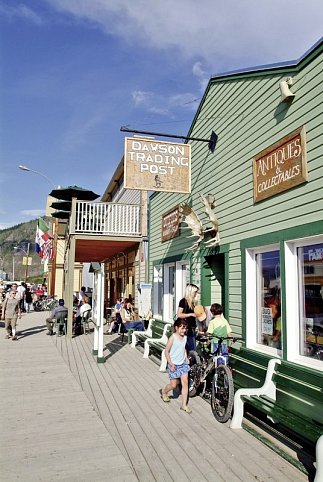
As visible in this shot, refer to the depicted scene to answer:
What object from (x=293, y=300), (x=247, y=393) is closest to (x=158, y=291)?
(x=293, y=300)

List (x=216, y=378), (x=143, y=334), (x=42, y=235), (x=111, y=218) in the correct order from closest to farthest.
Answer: (x=216, y=378) → (x=143, y=334) → (x=111, y=218) → (x=42, y=235)

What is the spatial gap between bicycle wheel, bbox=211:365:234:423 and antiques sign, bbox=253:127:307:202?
7.83ft

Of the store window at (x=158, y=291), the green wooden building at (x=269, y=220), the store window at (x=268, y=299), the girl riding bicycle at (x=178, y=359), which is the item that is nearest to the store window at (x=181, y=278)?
the green wooden building at (x=269, y=220)

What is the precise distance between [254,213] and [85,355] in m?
5.81

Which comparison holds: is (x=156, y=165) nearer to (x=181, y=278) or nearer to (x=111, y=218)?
(x=181, y=278)

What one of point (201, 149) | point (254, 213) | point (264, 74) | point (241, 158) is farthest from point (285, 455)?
point (201, 149)

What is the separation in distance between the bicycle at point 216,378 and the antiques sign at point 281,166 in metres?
2.10

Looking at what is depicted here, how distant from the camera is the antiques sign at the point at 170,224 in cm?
927

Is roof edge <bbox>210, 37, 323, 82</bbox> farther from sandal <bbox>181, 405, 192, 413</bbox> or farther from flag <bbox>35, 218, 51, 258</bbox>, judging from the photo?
flag <bbox>35, 218, 51, 258</bbox>

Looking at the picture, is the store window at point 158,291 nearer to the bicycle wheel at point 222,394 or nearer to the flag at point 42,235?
the bicycle wheel at point 222,394

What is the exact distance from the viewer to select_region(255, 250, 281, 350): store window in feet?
17.1

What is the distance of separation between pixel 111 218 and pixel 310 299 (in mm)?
9560

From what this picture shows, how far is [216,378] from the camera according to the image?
16.2 feet

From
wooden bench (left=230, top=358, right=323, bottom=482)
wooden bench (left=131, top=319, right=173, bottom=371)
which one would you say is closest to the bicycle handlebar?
wooden bench (left=230, top=358, right=323, bottom=482)
